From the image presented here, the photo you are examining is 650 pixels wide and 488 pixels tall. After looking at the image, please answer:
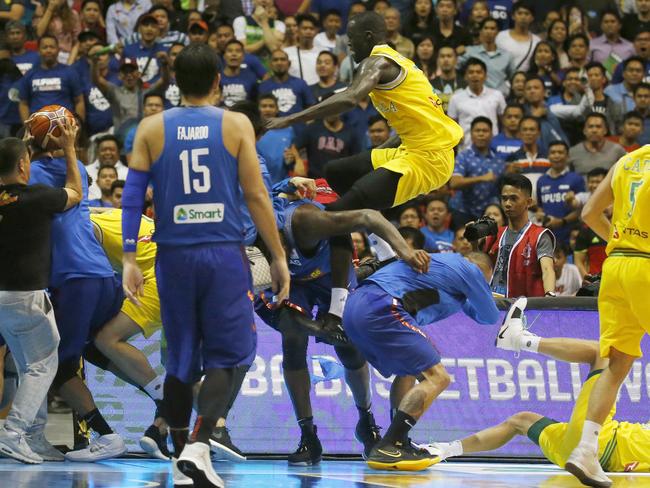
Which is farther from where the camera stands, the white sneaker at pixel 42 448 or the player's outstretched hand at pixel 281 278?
the white sneaker at pixel 42 448

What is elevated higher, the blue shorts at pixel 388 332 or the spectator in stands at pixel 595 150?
the blue shorts at pixel 388 332

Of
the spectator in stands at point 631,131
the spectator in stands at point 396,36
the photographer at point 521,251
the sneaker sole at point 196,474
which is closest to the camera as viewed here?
the sneaker sole at point 196,474

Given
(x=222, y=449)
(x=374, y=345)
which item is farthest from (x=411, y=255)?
(x=222, y=449)

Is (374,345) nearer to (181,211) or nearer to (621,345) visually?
(621,345)

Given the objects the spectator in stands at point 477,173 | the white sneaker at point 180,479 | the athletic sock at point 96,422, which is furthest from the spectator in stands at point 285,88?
the white sneaker at point 180,479

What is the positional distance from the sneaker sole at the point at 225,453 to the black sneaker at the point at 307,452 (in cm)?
35

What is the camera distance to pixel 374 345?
25.9 feet

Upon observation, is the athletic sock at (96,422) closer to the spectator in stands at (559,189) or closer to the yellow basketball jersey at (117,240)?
the yellow basketball jersey at (117,240)

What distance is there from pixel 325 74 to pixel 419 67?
135 cm

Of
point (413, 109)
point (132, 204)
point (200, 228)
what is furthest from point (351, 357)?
point (132, 204)

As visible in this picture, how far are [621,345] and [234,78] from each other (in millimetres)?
9047

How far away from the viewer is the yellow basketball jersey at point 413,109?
842cm

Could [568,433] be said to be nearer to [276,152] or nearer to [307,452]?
[307,452]

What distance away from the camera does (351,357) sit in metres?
8.41
